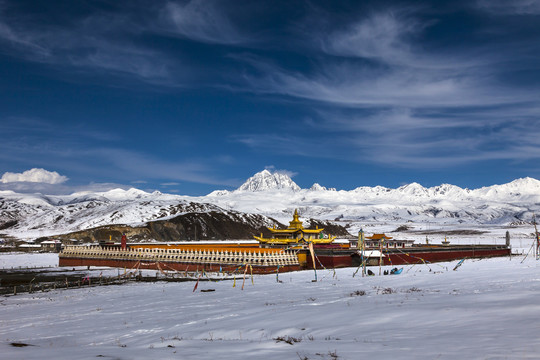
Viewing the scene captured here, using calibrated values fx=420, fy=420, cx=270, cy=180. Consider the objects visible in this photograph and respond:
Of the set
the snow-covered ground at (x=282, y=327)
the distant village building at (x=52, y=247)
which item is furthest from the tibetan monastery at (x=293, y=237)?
the distant village building at (x=52, y=247)

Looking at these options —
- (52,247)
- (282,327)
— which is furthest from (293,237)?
(52,247)

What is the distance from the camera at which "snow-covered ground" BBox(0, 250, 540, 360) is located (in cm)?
977

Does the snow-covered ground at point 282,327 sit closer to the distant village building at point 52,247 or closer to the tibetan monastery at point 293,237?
the tibetan monastery at point 293,237

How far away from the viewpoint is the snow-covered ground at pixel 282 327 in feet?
32.0

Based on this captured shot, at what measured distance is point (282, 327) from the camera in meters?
13.8

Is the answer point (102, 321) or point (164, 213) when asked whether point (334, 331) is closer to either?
point (102, 321)

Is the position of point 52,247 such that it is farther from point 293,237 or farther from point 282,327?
point 282,327

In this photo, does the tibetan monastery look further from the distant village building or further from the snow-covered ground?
the distant village building

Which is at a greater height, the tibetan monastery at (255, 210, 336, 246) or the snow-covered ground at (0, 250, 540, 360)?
the tibetan monastery at (255, 210, 336, 246)

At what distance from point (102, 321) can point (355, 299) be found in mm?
11007

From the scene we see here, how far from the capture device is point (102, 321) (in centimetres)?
1734

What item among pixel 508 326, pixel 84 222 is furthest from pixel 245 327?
pixel 84 222

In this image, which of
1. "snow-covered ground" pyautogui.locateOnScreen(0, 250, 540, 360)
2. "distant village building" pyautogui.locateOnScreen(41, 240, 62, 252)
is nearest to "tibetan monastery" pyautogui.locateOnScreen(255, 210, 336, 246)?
"snow-covered ground" pyautogui.locateOnScreen(0, 250, 540, 360)

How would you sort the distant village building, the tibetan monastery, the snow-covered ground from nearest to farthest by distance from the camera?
the snow-covered ground → the tibetan monastery → the distant village building
